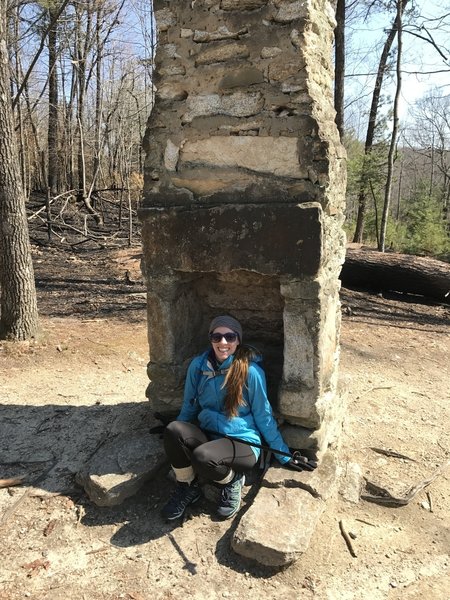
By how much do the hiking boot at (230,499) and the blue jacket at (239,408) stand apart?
24 cm

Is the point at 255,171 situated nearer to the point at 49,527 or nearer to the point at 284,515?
the point at 284,515

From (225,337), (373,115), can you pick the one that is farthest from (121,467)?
(373,115)

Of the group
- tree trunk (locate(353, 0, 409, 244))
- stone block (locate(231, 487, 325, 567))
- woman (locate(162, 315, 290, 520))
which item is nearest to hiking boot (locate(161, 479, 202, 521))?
woman (locate(162, 315, 290, 520))

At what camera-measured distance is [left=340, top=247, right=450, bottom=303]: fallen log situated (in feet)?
30.1

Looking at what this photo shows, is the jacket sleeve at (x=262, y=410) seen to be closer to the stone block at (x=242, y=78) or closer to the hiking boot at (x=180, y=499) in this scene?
the hiking boot at (x=180, y=499)

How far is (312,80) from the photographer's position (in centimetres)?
290

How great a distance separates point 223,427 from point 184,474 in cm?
39

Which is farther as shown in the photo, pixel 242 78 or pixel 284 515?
pixel 242 78

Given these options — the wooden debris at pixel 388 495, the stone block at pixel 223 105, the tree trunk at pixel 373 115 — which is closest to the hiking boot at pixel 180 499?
the wooden debris at pixel 388 495

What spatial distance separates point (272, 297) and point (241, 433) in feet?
3.56

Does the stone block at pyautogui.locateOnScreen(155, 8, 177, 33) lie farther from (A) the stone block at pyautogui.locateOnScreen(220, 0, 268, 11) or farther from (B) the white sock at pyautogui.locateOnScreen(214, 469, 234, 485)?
(B) the white sock at pyautogui.locateOnScreen(214, 469, 234, 485)

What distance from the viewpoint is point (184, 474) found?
2.98 m

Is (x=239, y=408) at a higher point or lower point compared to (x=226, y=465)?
higher

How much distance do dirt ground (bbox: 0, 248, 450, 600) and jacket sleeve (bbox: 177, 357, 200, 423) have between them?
465 millimetres
